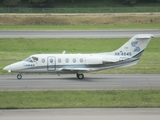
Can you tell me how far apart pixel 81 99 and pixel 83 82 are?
20.7 feet

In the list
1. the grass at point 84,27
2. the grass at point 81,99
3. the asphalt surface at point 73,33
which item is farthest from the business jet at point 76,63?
the grass at point 84,27

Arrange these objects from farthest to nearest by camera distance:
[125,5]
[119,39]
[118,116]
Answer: [125,5] < [119,39] < [118,116]

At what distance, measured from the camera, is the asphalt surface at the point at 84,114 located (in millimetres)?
22328

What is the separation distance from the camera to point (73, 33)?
2453 inches

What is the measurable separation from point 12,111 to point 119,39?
35.4 metres

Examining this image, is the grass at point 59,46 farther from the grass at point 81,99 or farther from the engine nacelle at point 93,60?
the grass at point 81,99

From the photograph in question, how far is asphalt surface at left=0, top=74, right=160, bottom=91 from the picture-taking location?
31.3m

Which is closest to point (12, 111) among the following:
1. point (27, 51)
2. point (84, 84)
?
point (84, 84)

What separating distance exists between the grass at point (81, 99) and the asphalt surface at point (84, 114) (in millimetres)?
965

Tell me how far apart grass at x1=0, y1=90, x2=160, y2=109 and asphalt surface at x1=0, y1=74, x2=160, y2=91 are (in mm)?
1801

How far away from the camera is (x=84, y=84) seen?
3262 cm

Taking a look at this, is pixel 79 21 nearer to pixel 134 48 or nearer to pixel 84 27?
pixel 84 27

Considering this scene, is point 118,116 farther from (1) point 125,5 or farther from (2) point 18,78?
(1) point 125,5

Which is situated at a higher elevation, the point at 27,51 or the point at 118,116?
the point at 27,51
